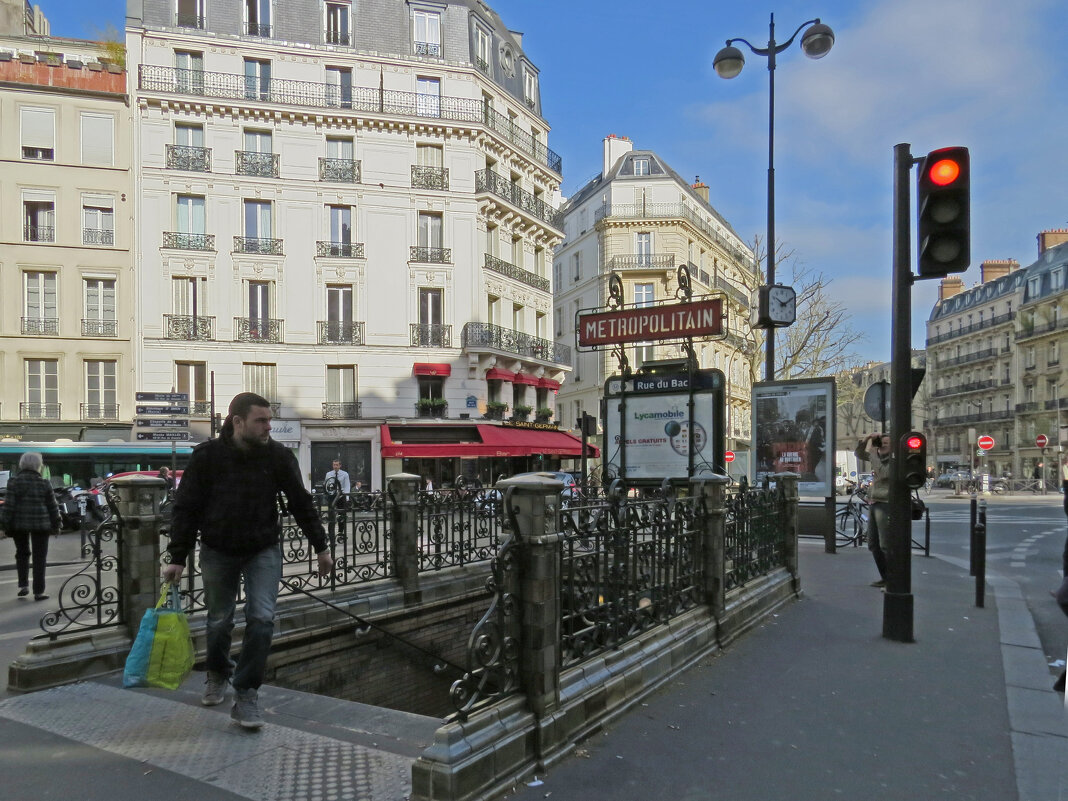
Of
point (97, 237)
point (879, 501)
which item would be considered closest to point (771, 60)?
point (879, 501)

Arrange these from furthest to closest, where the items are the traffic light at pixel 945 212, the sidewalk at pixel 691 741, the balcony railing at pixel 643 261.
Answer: the balcony railing at pixel 643 261, the traffic light at pixel 945 212, the sidewalk at pixel 691 741

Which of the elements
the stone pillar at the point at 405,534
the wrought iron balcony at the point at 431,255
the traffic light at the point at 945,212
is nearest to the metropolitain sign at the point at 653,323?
the traffic light at the point at 945,212

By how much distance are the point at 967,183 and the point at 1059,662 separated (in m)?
3.67

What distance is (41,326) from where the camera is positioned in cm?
2767

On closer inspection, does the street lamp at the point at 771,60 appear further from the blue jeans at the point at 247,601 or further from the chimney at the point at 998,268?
the chimney at the point at 998,268

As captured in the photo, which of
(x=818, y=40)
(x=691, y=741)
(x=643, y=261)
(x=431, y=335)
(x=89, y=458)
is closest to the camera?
(x=691, y=741)

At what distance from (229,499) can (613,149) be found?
48.4m

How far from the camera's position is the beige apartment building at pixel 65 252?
27500 mm

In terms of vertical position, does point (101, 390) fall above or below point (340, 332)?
below

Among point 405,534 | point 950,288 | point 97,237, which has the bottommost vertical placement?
→ point 405,534

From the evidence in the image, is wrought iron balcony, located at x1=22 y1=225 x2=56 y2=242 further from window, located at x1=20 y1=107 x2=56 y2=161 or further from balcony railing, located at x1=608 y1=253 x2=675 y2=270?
balcony railing, located at x1=608 y1=253 x2=675 y2=270

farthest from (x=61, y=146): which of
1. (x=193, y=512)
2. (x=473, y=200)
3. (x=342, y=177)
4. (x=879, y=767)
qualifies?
(x=879, y=767)

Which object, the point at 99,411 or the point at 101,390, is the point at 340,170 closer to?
the point at 101,390

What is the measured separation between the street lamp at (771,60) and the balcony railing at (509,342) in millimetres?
16584
